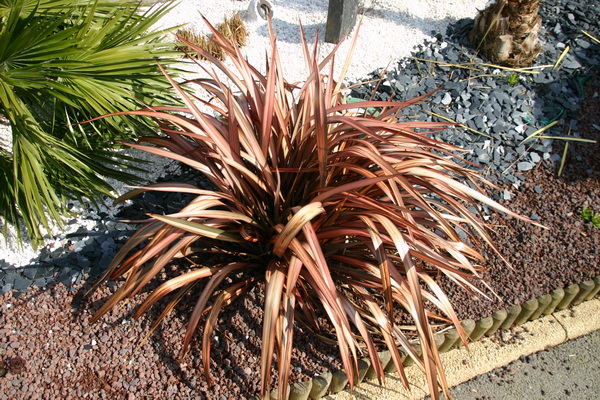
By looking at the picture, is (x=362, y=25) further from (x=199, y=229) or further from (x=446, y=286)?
(x=199, y=229)

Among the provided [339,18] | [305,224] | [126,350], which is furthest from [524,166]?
[126,350]

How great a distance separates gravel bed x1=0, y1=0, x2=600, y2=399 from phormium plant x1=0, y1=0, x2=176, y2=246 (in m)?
0.29

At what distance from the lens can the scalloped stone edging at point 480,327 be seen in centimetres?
225

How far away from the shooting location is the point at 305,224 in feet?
6.24

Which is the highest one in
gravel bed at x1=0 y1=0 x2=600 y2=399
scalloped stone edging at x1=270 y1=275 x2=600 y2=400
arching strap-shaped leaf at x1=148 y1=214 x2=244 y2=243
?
arching strap-shaped leaf at x1=148 y1=214 x2=244 y2=243

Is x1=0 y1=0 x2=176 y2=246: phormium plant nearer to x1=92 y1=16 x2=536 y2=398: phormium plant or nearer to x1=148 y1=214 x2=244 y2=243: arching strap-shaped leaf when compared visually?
x1=92 y1=16 x2=536 y2=398: phormium plant

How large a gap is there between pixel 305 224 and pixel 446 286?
1.20 metres

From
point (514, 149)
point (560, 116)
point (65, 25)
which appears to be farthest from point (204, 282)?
point (560, 116)

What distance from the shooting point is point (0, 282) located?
245cm

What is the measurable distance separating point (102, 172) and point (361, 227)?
1340 millimetres

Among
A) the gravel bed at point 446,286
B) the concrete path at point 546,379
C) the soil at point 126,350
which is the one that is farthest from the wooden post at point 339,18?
the concrete path at point 546,379

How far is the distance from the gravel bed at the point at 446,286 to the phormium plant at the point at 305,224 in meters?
0.20

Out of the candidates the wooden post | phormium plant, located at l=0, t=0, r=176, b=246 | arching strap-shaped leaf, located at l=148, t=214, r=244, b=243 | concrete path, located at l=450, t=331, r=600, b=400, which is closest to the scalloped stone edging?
concrete path, located at l=450, t=331, r=600, b=400

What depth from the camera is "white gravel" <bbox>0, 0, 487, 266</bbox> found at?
3938 millimetres
